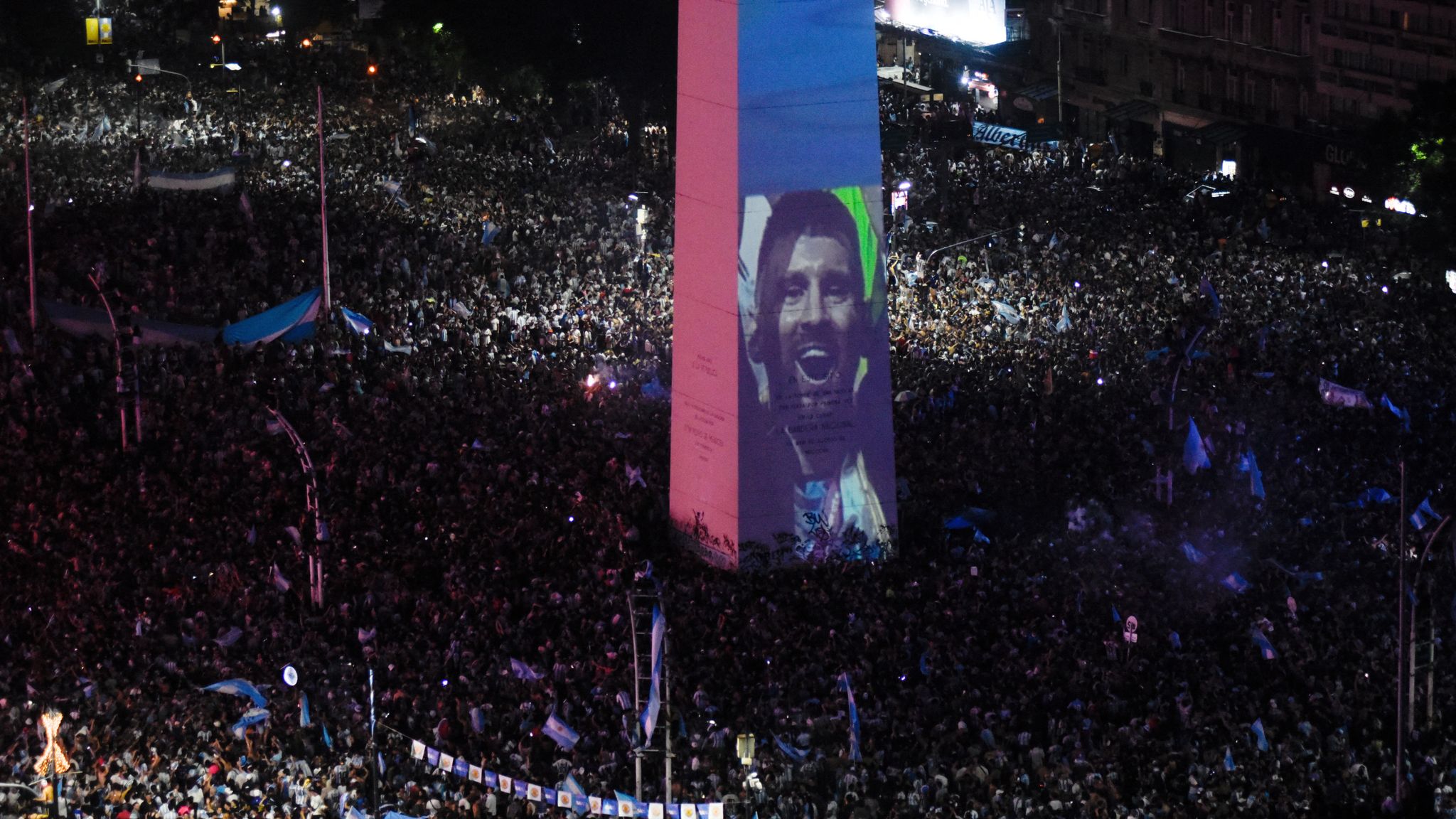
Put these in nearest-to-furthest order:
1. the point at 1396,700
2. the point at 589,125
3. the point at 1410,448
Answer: the point at 1396,700 → the point at 1410,448 → the point at 589,125

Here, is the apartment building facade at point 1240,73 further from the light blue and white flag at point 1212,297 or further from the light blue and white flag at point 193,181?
the light blue and white flag at point 193,181

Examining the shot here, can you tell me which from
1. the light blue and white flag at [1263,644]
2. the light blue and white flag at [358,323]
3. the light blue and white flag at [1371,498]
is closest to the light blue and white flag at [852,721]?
the light blue and white flag at [1263,644]

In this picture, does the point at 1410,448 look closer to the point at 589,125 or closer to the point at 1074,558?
the point at 1074,558

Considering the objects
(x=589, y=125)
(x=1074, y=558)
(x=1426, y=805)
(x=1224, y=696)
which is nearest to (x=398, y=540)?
(x=1074, y=558)

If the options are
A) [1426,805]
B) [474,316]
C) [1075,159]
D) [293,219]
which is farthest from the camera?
[1075,159]

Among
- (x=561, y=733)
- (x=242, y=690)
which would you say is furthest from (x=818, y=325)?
(x=242, y=690)

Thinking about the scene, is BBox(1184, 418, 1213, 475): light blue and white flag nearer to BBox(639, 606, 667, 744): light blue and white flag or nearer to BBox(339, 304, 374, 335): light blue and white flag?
BBox(639, 606, 667, 744): light blue and white flag

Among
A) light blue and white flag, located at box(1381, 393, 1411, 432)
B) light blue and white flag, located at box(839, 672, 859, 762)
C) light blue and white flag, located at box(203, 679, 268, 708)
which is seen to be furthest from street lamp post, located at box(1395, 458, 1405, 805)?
light blue and white flag, located at box(203, 679, 268, 708)
